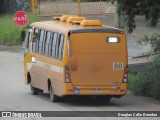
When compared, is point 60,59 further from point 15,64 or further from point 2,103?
point 15,64

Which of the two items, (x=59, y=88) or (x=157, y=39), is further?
(x=157, y=39)

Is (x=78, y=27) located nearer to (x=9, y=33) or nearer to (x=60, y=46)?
(x=60, y=46)

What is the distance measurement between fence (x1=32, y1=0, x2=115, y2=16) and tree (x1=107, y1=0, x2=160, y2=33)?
25824 millimetres

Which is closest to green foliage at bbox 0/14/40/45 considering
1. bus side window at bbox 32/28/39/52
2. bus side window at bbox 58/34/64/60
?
bus side window at bbox 32/28/39/52

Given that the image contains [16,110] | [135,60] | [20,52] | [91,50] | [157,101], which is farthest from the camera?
[20,52]

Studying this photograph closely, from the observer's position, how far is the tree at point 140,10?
2159cm

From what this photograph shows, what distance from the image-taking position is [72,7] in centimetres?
4962

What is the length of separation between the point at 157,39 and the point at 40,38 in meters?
3.96

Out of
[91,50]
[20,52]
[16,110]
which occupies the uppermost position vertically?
[91,50]

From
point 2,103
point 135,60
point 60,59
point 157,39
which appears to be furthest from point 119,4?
point 135,60

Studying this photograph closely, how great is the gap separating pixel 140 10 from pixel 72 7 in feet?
90.6

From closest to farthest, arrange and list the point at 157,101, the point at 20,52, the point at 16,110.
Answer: the point at 16,110 < the point at 157,101 < the point at 20,52

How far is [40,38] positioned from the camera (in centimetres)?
2247

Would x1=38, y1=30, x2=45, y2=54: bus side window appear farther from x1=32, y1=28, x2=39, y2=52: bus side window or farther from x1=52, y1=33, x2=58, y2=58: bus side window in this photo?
x1=52, y1=33, x2=58, y2=58: bus side window
